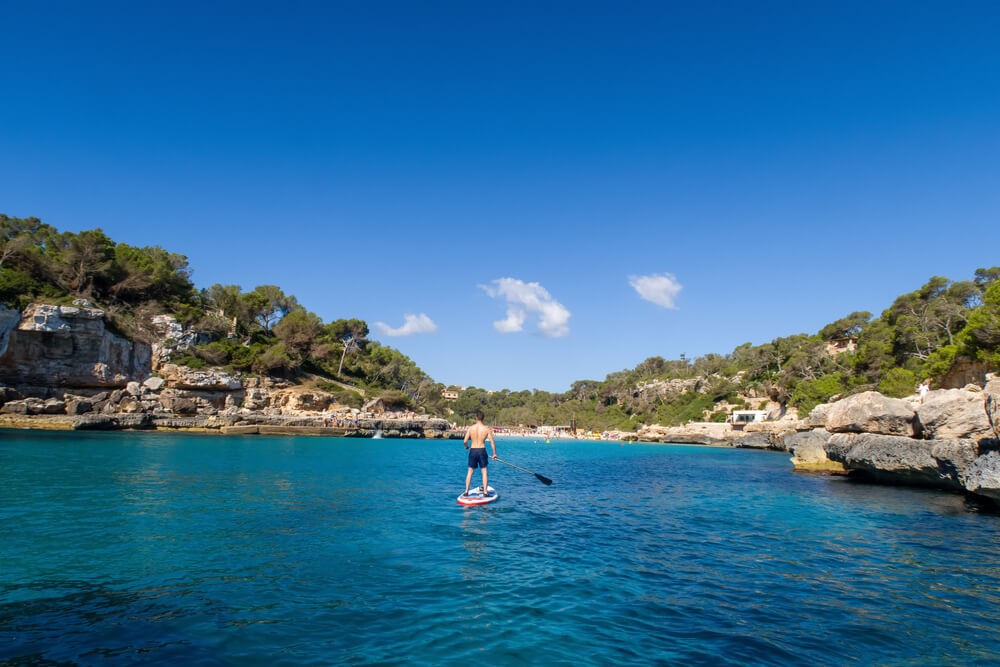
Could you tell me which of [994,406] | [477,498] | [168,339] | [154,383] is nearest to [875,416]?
[994,406]

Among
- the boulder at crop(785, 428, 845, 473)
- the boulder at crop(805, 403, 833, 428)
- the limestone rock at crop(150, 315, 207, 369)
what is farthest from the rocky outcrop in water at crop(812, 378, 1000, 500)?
the limestone rock at crop(150, 315, 207, 369)

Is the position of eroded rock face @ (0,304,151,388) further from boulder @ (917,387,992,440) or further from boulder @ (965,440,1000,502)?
boulder @ (917,387,992,440)

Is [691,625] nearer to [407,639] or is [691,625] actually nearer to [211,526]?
[407,639]

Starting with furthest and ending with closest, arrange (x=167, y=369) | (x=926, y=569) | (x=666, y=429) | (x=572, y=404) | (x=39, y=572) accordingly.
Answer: (x=572, y=404) → (x=666, y=429) → (x=167, y=369) → (x=926, y=569) → (x=39, y=572)

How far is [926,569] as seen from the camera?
892cm

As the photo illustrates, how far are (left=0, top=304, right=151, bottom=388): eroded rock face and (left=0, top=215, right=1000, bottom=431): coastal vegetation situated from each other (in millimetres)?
2311

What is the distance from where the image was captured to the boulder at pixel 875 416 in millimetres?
20734

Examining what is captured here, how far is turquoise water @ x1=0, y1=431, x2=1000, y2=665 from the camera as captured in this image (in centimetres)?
527

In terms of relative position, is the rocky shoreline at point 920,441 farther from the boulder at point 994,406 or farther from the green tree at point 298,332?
the green tree at point 298,332

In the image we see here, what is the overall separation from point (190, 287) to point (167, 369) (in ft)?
63.6

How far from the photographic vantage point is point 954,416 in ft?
54.8

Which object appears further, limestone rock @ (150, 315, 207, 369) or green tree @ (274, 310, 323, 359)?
green tree @ (274, 310, 323, 359)

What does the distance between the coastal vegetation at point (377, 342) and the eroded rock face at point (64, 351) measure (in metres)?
2.31

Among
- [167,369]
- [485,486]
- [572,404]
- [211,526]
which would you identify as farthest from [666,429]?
[211,526]
